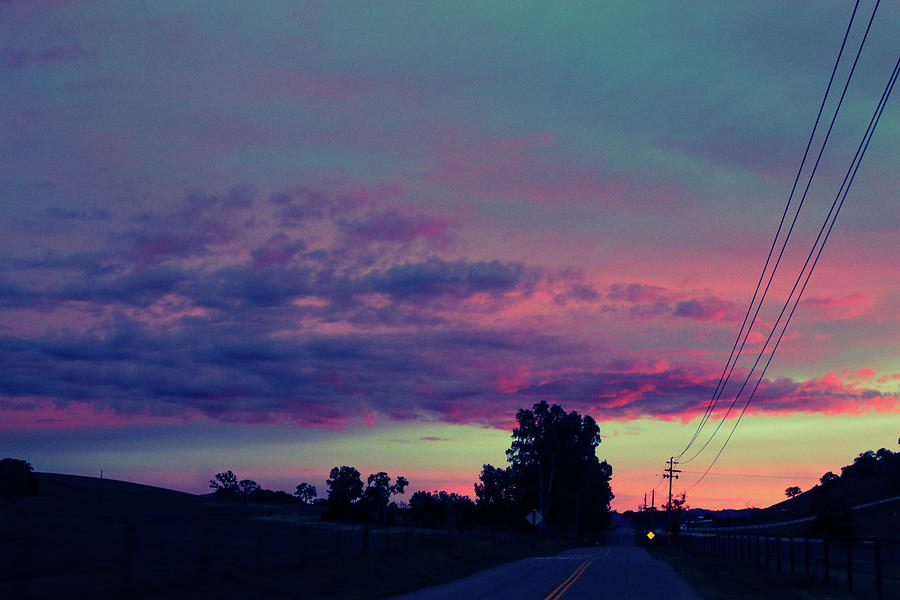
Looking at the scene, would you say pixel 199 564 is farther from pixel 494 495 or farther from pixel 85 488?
pixel 494 495

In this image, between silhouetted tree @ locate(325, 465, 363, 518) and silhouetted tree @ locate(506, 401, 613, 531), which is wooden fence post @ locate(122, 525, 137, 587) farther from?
silhouetted tree @ locate(325, 465, 363, 518)

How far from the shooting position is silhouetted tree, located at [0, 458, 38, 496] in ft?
220

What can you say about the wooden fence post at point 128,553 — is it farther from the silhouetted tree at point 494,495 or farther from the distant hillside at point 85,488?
the silhouetted tree at point 494,495

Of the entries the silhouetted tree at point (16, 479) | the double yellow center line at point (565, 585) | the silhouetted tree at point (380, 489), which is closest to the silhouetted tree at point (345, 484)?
the silhouetted tree at point (380, 489)

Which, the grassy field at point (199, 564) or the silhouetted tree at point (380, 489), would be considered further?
the silhouetted tree at point (380, 489)

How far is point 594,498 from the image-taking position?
153875 millimetres

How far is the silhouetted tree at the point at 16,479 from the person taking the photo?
67.2 m

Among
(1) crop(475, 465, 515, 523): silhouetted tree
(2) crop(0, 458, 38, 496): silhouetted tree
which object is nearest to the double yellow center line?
(2) crop(0, 458, 38, 496): silhouetted tree

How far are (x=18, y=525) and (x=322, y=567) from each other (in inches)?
504

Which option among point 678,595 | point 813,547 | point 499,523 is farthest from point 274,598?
point 499,523

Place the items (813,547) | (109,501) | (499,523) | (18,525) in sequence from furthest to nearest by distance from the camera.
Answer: (499,523) → (813,547) → (109,501) → (18,525)

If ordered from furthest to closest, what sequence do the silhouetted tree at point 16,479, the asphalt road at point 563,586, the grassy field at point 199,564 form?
the silhouetted tree at point 16,479 < the asphalt road at point 563,586 < the grassy field at point 199,564

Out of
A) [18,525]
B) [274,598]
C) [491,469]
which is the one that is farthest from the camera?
[491,469]

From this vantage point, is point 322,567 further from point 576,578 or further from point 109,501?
point 109,501
